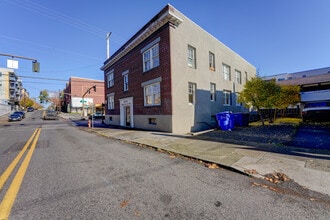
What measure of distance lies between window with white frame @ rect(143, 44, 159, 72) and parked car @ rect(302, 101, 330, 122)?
13.9 metres

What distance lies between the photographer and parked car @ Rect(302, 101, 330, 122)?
13.4m

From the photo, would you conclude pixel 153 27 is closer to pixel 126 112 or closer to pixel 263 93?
pixel 126 112

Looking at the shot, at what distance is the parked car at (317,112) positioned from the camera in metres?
13.4

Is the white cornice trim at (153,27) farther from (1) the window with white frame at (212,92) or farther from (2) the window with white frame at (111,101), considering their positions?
(1) the window with white frame at (212,92)

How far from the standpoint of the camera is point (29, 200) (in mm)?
2982

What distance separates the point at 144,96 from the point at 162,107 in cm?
282

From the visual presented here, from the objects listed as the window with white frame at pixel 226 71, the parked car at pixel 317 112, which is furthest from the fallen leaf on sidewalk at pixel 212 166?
the window with white frame at pixel 226 71

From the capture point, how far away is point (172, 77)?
11883 millimetres

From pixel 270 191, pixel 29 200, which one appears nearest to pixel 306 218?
pixel 270 191

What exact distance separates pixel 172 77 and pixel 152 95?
2.82 meters

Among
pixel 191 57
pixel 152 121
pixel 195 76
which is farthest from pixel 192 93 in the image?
pixel 152 121

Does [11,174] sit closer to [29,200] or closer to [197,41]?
[29,200]

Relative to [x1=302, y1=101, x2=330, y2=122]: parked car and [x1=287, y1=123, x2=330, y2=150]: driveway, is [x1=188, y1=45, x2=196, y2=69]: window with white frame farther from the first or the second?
[x1=302, y1=101, x2=330, y2=122]: parked car

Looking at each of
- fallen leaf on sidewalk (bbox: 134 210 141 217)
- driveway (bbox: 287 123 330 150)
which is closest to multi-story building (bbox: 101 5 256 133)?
driveway (bbox: 287 123 330 150)
